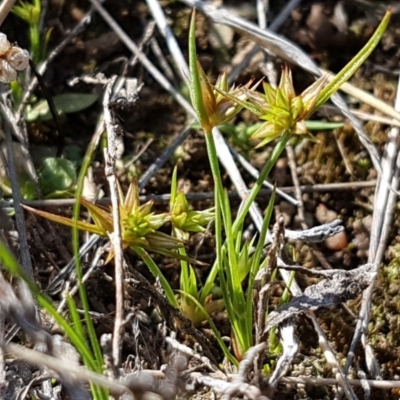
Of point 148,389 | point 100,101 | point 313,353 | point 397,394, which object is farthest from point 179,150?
point 148,389

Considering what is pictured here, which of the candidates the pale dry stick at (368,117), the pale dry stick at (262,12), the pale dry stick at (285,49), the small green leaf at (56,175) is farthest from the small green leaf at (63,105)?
the pale dry stick at (368,117)

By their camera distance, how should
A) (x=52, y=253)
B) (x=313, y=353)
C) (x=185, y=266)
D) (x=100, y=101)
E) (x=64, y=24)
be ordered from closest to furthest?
(x=185, y=266), (x=313, y=353), (x=52, y=253), (x=100, y=101), (x=64, y=24)

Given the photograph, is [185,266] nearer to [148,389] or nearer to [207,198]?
[207,198]

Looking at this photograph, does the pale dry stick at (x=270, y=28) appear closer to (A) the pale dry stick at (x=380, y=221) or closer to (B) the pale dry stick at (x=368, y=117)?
(B) the pale dry stick at (x=368, y=117)

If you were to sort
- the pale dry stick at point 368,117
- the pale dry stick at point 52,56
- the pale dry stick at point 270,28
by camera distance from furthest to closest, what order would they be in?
the pale dry stick at point 270,28
the pale dry stick at point 52,56
the pale dry stick at point 368,117

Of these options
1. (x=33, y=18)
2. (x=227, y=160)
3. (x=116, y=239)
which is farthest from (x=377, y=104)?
(x=33, y=18)

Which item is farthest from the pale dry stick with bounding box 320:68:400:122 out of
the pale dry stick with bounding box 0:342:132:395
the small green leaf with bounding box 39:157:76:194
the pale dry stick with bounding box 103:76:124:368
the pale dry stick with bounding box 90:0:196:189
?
the pale dry stick with bounding box 0:342:132:395

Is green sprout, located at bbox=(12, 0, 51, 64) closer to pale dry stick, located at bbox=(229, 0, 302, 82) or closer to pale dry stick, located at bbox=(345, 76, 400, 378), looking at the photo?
pale dry stick, located at bbox=(229, 0, 302, 82)

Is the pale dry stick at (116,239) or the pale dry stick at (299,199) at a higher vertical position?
the pale dry stick at (116,239)
